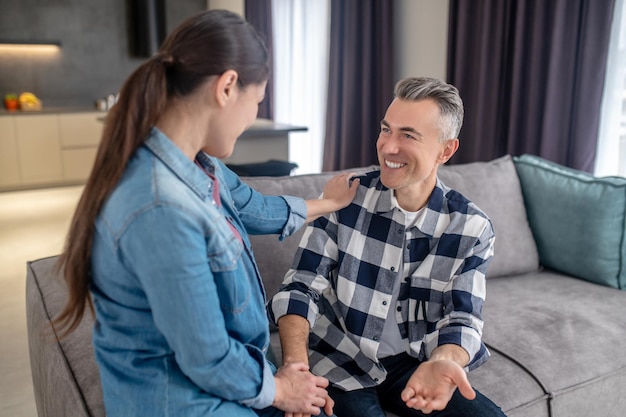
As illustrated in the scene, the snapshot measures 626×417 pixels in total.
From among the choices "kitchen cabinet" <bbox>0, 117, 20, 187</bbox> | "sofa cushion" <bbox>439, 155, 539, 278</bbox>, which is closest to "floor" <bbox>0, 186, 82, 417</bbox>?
"kitchen cabinet" <bbox>0, 117, 20, 187</bbox>

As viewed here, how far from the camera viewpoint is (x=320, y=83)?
5285 mm

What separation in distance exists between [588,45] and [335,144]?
7.55 feet

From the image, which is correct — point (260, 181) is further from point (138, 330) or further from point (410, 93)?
point (138, 330)

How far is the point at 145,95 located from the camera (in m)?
0.88

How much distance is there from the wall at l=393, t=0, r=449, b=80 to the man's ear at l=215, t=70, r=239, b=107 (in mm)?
3087

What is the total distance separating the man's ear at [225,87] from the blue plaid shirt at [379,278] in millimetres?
668

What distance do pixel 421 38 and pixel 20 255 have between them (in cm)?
309

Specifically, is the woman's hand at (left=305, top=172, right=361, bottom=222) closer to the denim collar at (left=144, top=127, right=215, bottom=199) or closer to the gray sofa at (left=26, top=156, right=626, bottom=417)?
the gray sofa at (left=26, top=156, right=626, bottom=417)

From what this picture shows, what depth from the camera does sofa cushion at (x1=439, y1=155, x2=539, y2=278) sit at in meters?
2.22

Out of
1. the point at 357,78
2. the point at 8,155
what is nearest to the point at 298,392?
the point at 357,78

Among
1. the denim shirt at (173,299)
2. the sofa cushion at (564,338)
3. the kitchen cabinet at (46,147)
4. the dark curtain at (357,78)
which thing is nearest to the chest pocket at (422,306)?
the sofa cushion at (564,338)

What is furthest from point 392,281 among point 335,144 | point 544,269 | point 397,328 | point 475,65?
point 335,144

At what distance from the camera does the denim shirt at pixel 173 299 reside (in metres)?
0.84

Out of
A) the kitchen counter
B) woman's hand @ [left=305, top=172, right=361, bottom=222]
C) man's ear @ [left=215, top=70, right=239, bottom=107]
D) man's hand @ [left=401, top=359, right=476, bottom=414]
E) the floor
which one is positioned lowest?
the floor
